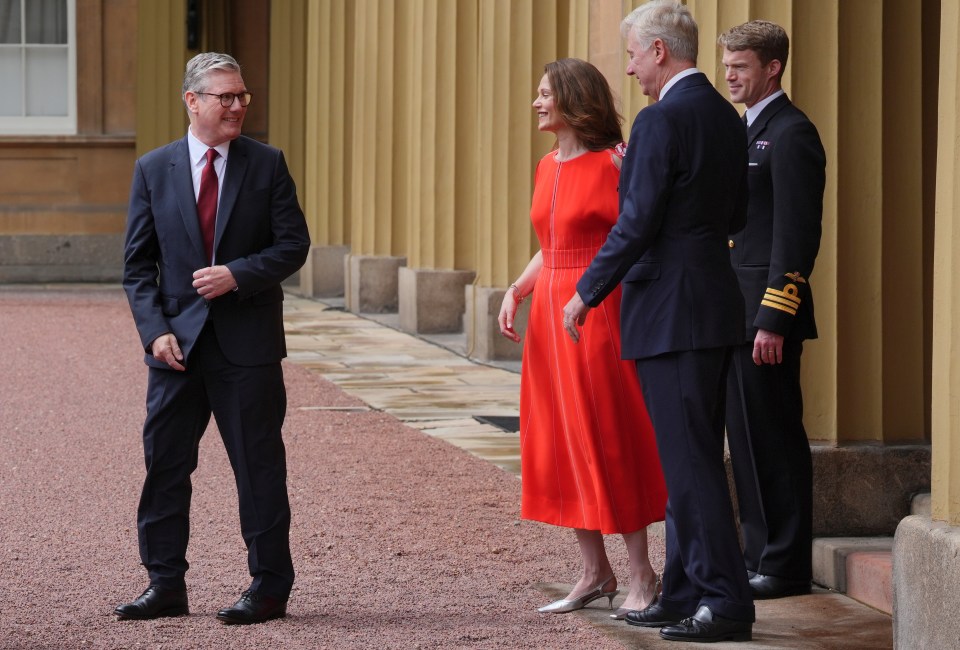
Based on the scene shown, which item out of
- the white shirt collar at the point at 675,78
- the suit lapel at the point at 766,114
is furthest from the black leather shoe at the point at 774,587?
the white shirt collar at the point at 675,78

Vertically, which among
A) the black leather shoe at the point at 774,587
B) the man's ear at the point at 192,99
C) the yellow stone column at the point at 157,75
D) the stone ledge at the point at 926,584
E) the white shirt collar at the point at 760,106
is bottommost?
the black leather shoe at the point at 774,587

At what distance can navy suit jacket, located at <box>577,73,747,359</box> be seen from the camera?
4.27 metres

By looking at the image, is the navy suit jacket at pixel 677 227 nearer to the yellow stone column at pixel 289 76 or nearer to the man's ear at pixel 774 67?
the man's ear at pixel 774 67

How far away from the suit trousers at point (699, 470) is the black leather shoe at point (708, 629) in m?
0.02

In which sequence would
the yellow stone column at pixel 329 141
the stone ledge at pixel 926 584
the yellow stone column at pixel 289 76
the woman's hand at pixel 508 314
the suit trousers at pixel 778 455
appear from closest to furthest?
the stone ledge at pixel 926 584, the woman's hand at pixel 508 314, the suit trousers at pixel 778 455, the yellow stone column at pixel 329 141, the yellow stone column at pixel 289 76

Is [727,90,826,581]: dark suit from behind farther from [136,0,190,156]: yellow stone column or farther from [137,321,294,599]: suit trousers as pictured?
[136,0,190,156]: yellow stone column

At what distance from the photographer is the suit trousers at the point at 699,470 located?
4324 mm

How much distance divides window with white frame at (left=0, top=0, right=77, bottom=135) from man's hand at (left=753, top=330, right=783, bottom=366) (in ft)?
55.8

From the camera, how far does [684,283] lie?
431cm

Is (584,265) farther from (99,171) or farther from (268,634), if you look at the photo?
(99,171)

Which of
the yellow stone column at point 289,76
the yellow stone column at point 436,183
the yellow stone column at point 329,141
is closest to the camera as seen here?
the yellow stone column at point 436,183

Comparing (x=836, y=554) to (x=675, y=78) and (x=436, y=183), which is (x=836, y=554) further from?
(x=436, y=183)

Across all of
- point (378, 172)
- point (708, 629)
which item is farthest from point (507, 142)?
point (708, 629)

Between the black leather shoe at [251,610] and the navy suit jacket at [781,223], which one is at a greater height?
the navy suit jacket at [781,223]
